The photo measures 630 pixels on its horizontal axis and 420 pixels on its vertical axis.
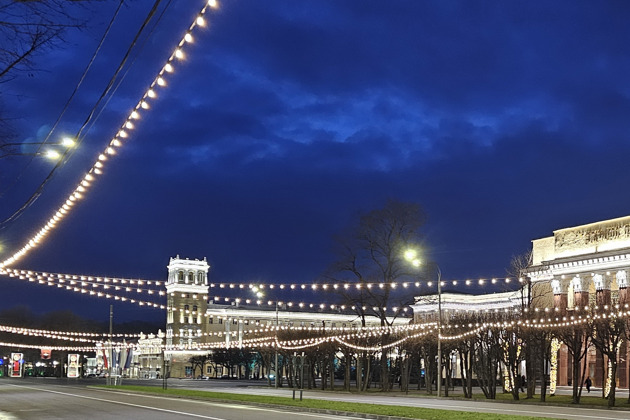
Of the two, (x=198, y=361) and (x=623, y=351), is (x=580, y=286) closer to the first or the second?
(x=623, y=351)

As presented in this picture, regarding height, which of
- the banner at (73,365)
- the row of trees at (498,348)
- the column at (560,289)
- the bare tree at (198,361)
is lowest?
the bare tree at (198,361)

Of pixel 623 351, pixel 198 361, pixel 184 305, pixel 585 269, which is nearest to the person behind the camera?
pixel 623 351

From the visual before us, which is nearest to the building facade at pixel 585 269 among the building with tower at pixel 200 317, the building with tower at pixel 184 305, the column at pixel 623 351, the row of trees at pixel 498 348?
the column at pixel 623 351

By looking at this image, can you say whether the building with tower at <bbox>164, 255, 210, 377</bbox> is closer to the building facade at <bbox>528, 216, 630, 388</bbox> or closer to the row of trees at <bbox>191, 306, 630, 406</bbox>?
the row of trees at <bbox>191, 306, 630, 406</bbox>

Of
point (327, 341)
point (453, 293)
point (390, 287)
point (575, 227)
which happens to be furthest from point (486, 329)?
point (453, 293)

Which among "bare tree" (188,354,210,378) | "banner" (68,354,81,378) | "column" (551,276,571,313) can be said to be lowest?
"bare tree" (188,354,210,378)

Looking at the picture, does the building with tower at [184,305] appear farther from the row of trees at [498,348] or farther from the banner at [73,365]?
the row of trees at [498,348]

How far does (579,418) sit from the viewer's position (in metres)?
30.0

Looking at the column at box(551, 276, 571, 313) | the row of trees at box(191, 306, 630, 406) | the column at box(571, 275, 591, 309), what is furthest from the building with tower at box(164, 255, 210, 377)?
the column at box(571, 275, 591, 309)

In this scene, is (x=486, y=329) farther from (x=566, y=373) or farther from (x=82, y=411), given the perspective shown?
(x=82, y=411)

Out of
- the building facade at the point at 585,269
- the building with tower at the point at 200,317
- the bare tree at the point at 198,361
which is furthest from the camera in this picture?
the building with tower at the point at 200,317

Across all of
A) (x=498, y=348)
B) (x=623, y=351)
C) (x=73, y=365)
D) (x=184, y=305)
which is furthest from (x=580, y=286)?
(x=184, y=305)

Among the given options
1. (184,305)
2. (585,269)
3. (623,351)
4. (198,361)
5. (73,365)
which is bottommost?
(198,361)

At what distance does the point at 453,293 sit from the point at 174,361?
177 ft
